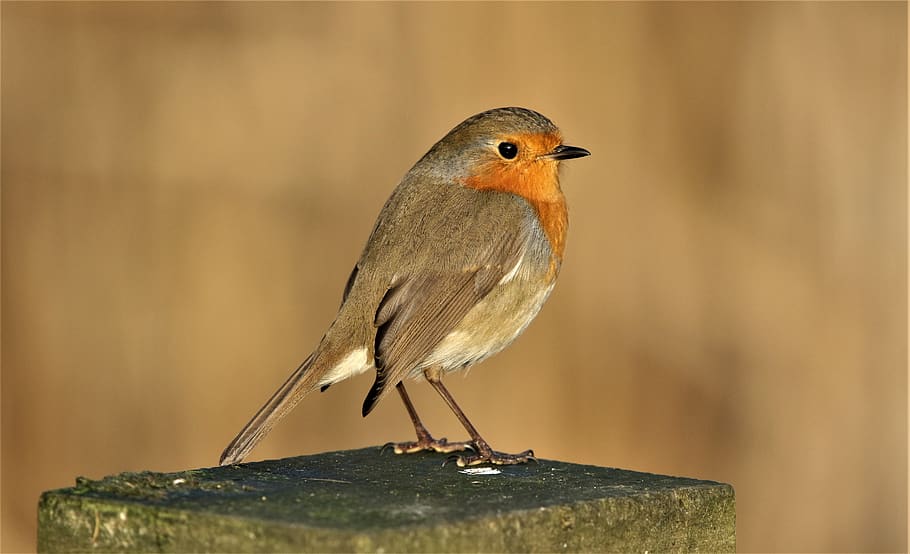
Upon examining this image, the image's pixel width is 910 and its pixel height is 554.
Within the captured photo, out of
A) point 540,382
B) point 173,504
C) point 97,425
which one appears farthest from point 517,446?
point 173,504

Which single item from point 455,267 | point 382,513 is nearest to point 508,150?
point 455,267

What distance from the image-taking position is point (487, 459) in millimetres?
3557

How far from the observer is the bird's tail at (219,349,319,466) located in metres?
3.30

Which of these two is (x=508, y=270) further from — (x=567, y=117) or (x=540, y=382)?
(x=567, y=117)

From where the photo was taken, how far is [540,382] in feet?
19.2

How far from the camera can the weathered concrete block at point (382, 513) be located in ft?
6.93

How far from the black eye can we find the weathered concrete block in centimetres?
178

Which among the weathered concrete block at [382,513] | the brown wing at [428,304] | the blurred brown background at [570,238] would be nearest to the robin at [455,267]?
the brown wing at [428,304]

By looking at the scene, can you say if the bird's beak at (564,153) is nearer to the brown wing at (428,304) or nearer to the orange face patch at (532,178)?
the orange face patch at (532,178)

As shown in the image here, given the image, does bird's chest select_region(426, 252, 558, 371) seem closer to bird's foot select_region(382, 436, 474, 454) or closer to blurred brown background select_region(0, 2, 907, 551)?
bird's foot select_region(382, 436, 474, 454)

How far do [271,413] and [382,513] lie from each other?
1.36m

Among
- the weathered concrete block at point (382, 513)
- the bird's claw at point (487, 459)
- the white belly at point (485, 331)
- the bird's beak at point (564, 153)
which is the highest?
the bird's beak at point (564, 153)

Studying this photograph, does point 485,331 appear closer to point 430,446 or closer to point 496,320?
point 496,320

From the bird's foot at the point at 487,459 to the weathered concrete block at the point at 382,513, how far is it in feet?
1.93
